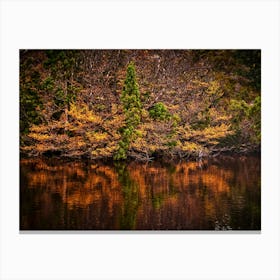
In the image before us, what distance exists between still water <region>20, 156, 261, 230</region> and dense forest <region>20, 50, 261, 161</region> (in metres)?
0.27

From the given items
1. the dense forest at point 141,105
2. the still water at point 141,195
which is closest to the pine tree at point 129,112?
the dense forest at point 141,105

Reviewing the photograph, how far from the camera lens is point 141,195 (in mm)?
7762

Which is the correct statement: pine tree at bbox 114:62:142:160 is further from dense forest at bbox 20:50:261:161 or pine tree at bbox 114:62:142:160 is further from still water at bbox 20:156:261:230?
still water at bbox 20:156:261:230

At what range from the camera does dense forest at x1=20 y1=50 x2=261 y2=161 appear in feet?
27.0

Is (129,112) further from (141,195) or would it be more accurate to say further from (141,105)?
(141,195)

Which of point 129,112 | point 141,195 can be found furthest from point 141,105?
point 141,195

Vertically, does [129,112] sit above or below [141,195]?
above

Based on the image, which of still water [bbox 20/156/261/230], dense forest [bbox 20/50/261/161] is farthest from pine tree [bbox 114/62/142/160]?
still water [bbox 20/156/261/230]

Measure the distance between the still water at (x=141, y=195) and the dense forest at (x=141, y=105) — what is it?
0.88 feet

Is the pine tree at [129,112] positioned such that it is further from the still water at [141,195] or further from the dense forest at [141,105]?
the still water at [141,195]

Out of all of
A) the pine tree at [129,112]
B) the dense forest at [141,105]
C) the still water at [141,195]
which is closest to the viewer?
the still water at [141,195]

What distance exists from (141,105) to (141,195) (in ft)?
5.55

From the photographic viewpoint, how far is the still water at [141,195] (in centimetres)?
683
